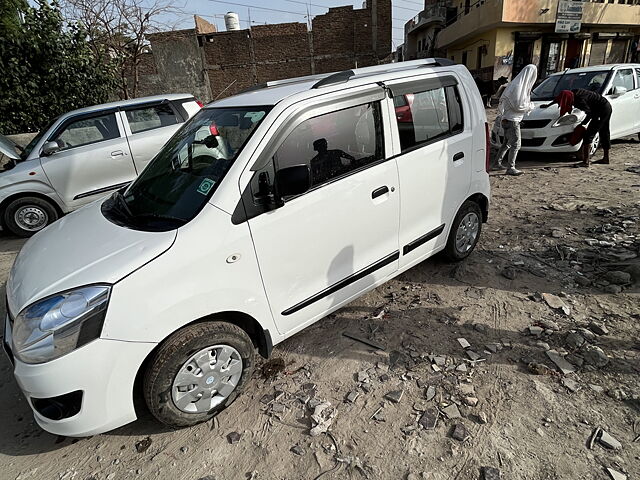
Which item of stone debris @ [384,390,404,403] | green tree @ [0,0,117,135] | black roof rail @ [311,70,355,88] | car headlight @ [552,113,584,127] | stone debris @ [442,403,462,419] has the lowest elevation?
stone debris @ [442,403,462,419]

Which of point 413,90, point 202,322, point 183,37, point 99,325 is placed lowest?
point 202,322

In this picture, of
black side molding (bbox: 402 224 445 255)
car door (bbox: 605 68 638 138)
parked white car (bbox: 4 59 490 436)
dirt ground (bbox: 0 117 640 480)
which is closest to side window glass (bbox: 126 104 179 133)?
parked white car (bbox: 4 59 490 436)

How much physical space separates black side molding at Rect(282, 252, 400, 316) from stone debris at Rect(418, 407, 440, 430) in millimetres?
1003

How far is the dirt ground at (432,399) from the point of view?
2023 mm

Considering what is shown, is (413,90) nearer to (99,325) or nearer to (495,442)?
(495,442)

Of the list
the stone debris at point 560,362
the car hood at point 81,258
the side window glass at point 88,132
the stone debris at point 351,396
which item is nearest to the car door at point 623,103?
the stone debris at point 560,362

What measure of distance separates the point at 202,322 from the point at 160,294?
34 cm

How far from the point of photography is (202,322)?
7.13 feet

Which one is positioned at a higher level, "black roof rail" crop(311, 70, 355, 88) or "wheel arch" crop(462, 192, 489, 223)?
"black roof rail" crop(311, 70, 355, 88)

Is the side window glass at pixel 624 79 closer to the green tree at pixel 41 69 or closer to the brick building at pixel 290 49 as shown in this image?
the green tree at pixel 41 69

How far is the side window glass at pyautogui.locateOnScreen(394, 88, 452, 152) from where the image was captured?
2957mm

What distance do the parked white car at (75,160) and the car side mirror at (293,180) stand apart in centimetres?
470

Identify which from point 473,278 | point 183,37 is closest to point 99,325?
point 473,278

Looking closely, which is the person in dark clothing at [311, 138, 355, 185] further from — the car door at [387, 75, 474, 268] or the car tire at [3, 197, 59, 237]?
the car tire at [3, 197, 59, 237]
